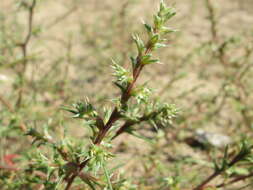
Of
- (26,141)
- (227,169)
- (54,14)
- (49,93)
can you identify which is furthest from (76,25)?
(227,169)

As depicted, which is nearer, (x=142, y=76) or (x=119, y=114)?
(x=119, y=114)

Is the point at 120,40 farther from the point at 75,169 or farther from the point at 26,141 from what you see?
the point at 75,169

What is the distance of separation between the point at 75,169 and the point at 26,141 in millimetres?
1482

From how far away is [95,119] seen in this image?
1.20 metres

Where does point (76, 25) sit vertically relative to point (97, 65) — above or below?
above

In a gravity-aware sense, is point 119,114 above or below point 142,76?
above

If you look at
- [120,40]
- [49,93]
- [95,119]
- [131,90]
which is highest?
[131,90]

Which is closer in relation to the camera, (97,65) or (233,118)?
(233,118)

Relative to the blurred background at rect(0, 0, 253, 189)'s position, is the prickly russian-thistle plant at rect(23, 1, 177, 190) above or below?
above

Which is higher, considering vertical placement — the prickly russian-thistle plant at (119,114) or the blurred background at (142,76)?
the prickly russian-thistle plant at (119,114)

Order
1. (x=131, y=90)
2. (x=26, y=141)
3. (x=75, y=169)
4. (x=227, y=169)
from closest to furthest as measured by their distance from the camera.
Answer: (x=131, y=90)
(x=75, y=169)
(x=227, y=169)
(x=26, y=141)

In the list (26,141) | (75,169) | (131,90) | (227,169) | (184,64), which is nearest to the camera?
(131,90)

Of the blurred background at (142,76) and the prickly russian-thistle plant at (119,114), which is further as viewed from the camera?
the blurred background at (142,76)

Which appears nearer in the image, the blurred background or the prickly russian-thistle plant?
the prickly russian-thistle plant
